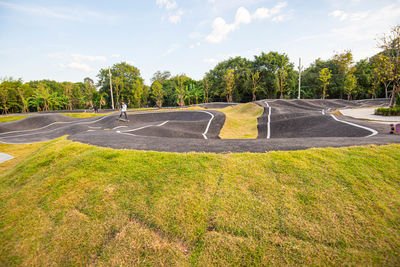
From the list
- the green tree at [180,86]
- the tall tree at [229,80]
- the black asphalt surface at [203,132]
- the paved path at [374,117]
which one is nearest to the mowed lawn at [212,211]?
the black asphalt surface at [203,132]

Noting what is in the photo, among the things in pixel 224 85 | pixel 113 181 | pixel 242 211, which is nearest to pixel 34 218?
pixel 113 181

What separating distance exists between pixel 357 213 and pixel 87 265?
236 inches

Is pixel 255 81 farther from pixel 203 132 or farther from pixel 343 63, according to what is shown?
pixel 203 132

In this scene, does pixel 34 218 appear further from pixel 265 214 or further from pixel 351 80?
pixel 351 80

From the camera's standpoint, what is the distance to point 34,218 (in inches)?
182

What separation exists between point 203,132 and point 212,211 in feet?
46.8

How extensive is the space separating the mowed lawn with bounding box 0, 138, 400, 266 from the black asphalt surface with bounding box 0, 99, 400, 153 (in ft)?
5.27

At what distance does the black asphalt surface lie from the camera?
773 cm

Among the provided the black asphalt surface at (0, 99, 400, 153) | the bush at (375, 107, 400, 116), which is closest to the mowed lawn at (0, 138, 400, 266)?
the black asphalt surface at (0, 99, 400, 153)

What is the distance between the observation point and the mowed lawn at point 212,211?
3.39 metres

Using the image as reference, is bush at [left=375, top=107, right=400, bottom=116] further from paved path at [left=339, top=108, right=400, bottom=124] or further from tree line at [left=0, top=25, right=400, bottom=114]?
tree line at [left=0, top=25, right=400, bottom=114]

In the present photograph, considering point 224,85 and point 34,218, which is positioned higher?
point 224,85

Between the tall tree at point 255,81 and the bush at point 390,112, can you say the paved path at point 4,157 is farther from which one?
the tall tree at point 255,81

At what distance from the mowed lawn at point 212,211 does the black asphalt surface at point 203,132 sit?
1.61m
